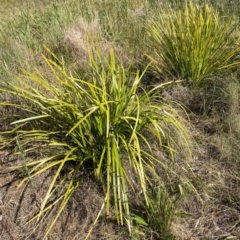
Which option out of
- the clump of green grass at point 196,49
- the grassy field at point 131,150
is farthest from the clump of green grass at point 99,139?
the clump of green grass at point 196,49

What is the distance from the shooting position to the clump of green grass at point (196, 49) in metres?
2.87

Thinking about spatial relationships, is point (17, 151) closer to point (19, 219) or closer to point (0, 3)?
point (19, 219)

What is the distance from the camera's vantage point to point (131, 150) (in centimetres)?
214

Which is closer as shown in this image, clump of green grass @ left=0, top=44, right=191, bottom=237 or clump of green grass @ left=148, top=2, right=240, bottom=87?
clump of green grass @ left=0, top=44, right=191, bottom=237

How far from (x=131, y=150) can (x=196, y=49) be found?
43.9 inches

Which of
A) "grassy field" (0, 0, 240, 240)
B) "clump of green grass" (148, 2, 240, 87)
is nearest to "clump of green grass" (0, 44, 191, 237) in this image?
"grassy field" (0, 0, 240, 240)

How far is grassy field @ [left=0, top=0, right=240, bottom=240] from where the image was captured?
2.09m

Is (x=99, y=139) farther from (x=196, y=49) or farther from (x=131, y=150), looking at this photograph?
(x=196, y=49)

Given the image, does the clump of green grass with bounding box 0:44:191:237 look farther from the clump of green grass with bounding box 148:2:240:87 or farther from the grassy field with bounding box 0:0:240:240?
the clump of green grass with bounding box 148:2:240:87

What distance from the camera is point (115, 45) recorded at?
3.56m

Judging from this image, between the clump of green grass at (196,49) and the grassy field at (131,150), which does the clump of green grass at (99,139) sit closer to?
the grassy field at (131,150)

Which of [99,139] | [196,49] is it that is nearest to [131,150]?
[99,139]

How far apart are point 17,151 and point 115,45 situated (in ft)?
5.09

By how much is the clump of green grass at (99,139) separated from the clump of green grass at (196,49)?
61 cm
